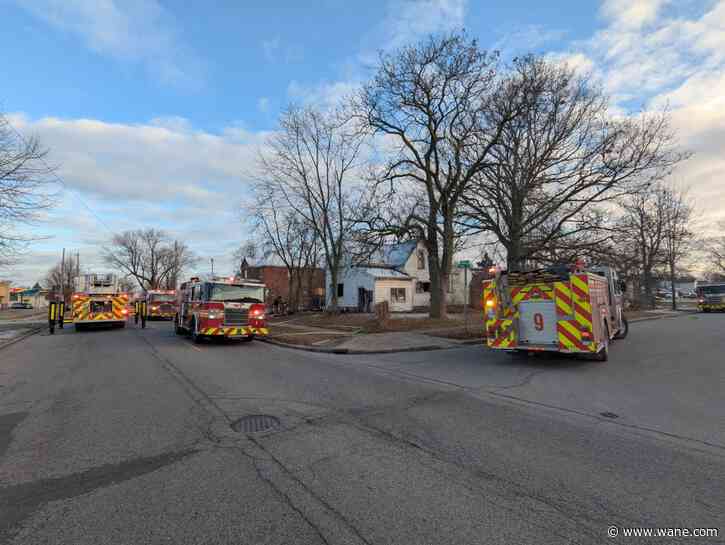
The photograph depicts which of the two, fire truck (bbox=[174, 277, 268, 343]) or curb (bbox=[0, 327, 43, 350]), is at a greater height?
fire truck (bbox=[174, 277, 268, 343])

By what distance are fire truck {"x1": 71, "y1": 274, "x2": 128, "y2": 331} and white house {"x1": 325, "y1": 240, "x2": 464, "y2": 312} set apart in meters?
17.1

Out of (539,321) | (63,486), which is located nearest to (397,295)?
(539,321)

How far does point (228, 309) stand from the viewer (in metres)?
15.2

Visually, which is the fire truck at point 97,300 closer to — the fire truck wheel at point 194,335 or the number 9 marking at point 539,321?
the fire truck wheel at point 194,335

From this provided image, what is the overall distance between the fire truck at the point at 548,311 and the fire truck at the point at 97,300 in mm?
20872

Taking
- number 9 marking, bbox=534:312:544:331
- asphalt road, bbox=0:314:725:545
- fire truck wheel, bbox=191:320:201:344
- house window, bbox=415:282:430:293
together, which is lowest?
asphalt road, bbox=0:314:725:545

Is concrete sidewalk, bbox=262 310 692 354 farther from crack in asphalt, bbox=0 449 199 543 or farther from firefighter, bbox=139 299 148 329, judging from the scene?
firefighter, bbox=139 299 148 329

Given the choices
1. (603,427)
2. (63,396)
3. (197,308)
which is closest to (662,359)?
(603,427)

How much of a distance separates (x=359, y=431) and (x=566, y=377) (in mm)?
5834

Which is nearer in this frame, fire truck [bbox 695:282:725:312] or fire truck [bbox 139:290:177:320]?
fire truck [bbox 139:290:177:320]

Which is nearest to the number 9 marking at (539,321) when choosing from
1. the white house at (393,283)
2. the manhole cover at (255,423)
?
the manhole cover at (255,423)

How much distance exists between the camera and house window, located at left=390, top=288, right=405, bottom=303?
37.4 metres

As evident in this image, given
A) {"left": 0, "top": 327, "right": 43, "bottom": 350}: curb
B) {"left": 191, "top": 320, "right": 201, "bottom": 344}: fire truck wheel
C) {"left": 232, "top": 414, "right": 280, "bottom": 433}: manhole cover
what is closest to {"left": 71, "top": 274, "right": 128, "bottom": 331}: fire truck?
{"left": 0, "top": 327, "right": 43, "bottom": 350}: curb

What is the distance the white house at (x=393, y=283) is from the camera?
36.9 m
